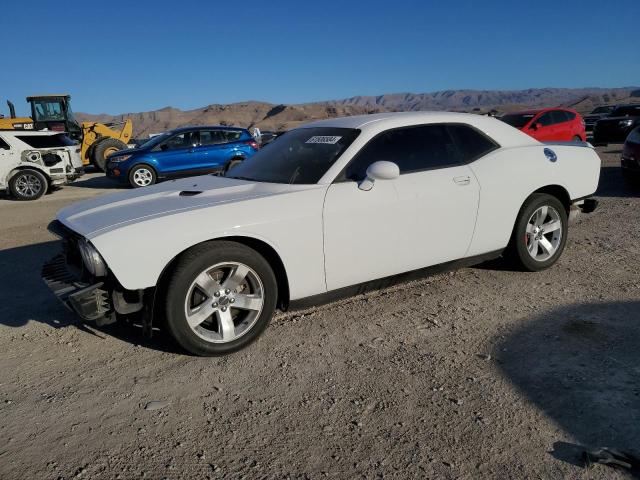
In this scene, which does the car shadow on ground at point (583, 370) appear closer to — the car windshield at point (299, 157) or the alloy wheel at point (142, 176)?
the car windshield at point (299, 157)

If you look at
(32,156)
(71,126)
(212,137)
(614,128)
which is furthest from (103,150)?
(614,128)

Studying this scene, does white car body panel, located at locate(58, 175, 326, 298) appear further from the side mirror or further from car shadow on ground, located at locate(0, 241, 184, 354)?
car shadow on ground, located at locate(0, 241, 184, 354)

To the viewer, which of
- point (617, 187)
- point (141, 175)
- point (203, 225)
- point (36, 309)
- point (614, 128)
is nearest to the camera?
point (203, 225)

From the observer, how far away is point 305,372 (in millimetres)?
3076

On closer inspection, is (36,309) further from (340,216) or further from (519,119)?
(519,119)

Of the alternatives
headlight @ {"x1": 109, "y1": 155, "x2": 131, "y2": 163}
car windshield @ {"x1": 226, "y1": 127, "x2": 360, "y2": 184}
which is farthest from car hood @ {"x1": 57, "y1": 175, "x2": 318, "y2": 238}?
headlight @ {"x1": 109, "y1": 155, "x2": 131, "y2": 163}

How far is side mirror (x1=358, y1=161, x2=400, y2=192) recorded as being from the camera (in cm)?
348

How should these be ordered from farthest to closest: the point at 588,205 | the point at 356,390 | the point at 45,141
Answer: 1. the point at 45,141
2. the point at 588,205
3. the point at 356,390

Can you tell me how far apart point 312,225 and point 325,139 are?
967mm

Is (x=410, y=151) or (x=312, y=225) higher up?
(x=410, y=151)

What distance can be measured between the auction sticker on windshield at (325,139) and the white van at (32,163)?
9885mm

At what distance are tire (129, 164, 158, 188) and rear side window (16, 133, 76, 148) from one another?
69.3 inches

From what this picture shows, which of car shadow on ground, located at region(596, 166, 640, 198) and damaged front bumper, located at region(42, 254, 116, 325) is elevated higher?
Result: damaged front bumper, located at region(42, 254, 116, 325)

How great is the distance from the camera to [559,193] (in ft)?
15.5
